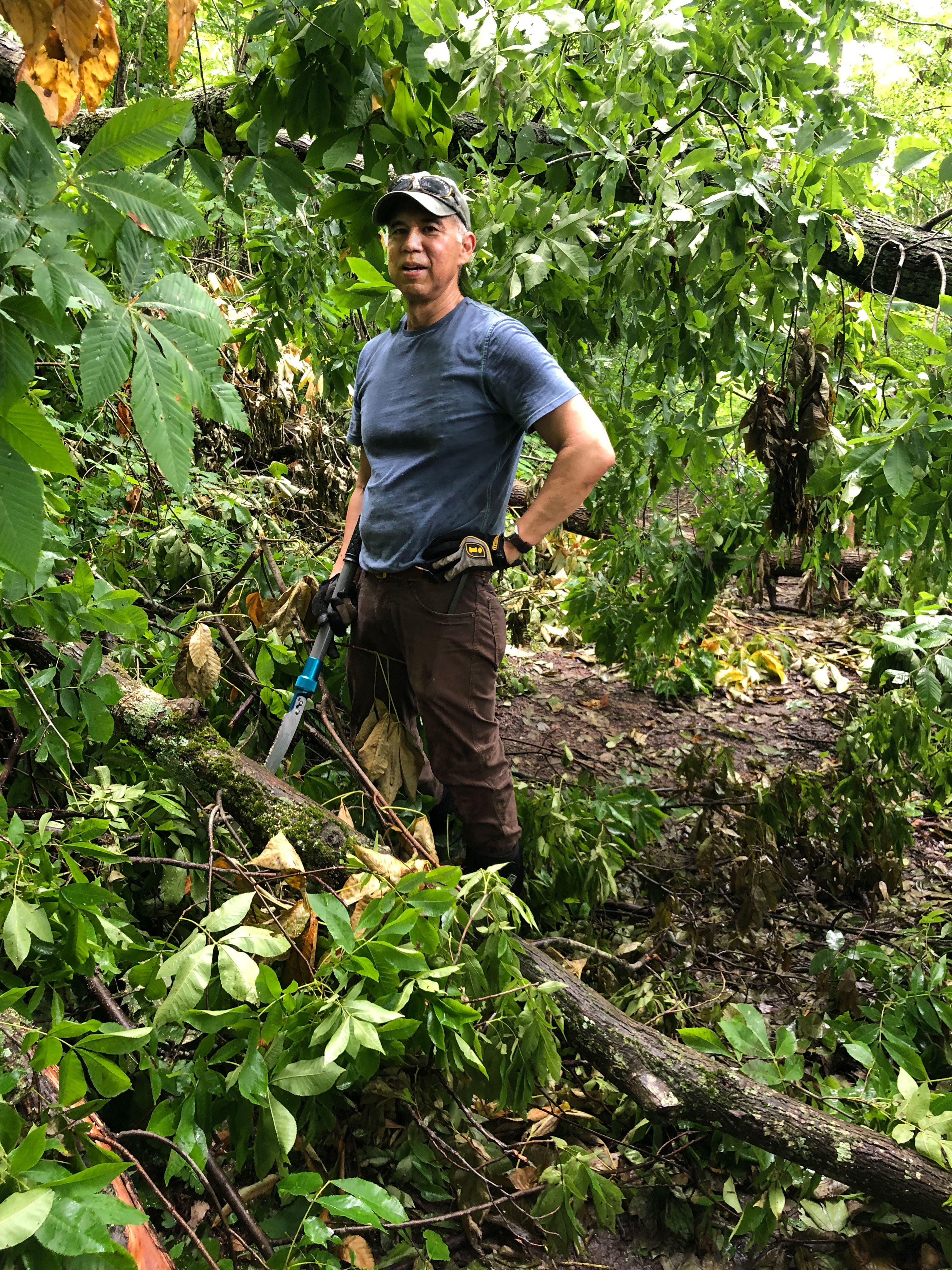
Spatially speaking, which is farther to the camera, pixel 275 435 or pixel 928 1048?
pixel 275 435

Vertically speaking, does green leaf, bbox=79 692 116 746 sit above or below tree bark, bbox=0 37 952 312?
below

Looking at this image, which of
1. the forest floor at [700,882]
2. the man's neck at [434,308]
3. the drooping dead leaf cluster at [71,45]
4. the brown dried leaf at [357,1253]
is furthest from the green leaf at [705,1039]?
the drooping dead leaf cluster at [71,45]

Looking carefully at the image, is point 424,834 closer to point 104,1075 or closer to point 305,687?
point 305,687

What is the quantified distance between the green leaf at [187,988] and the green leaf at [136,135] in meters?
1.18

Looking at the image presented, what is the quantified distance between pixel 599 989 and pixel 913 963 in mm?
1014

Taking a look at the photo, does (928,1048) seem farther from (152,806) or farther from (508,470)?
(152,806)

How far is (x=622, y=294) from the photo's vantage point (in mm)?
2693

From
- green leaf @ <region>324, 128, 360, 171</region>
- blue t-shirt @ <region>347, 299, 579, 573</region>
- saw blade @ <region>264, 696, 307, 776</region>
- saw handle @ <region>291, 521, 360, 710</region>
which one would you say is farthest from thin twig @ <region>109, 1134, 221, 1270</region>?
green leaf @ <region>324, 128, 360, 171</region>

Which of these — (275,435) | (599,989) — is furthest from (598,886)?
(275,435)

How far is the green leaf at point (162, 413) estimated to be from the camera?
1.03 meters

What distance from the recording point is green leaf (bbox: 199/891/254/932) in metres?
1.59

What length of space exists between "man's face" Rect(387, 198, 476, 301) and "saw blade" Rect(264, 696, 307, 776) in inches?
50.7

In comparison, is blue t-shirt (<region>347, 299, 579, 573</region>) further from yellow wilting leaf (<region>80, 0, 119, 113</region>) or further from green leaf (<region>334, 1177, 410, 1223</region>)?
green leaf (<region>334, 1177, 410, 1223</region>)

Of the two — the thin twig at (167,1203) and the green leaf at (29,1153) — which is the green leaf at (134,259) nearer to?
the green leaf at (29,1153)
